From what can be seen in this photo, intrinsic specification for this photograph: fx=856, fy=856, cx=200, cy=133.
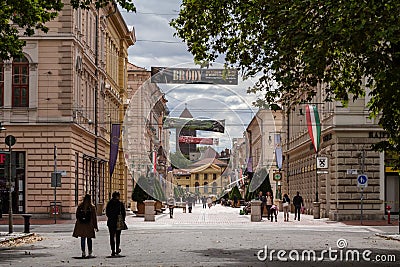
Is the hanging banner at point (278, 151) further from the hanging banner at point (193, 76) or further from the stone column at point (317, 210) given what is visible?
the hanging banner at point (193, 76)

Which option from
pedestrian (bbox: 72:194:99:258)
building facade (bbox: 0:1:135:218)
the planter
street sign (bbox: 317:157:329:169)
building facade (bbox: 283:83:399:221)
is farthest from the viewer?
the planter

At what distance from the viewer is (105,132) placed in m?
62.2

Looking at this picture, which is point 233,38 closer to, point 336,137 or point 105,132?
point 336,137

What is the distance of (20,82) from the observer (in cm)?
4625

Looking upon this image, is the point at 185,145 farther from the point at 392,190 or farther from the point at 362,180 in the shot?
the point at 392,190

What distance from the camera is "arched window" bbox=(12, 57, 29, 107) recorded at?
151 feet

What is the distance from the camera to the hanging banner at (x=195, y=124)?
27.0 meters

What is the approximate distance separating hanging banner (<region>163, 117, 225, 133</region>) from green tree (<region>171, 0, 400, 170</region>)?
15.8 feet

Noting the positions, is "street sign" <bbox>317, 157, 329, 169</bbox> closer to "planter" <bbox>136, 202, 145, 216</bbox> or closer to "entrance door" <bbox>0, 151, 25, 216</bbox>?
"entrance door" <bbox>0, 151, 25, 216</bbox>

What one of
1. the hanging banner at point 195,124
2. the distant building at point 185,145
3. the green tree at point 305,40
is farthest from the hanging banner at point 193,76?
the green tree at point 305,40

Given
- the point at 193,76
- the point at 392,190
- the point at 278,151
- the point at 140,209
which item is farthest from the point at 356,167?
the point at 193,76

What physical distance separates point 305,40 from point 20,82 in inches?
1214

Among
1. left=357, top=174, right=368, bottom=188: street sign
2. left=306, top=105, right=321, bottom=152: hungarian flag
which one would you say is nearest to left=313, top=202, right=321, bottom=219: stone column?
left=306, top=105, right=321, bottom=152: hungarian flag

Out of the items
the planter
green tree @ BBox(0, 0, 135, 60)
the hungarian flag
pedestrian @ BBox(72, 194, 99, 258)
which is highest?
green tree @ BBox(0, 0, 135, 60)
